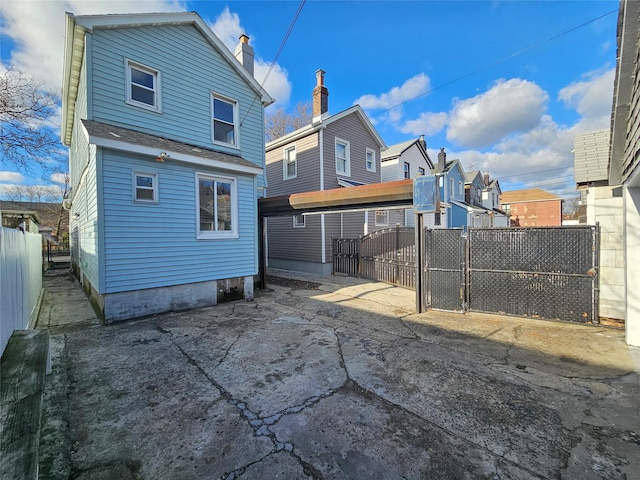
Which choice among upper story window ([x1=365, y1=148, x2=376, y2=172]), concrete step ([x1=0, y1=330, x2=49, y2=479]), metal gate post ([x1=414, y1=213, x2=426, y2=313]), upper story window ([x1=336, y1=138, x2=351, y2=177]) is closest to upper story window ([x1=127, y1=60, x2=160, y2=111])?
concrete step ([x1=0, y1=330, x2=49, y2=479])

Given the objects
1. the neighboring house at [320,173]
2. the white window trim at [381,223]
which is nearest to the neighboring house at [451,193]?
the white window trim at [381,223]

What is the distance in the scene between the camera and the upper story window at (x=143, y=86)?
6668 millimetres

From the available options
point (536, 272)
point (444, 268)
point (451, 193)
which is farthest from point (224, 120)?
point (451, 193)

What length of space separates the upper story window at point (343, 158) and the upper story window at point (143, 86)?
27.6ft

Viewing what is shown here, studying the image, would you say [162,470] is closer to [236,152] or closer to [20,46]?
[236,152]

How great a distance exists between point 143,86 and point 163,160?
7.07ft

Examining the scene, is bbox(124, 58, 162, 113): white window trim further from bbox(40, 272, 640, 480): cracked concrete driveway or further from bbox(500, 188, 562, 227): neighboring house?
bbox(500, 188, 562, 227): neighboring house

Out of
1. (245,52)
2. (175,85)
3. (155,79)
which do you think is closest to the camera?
(155,79)

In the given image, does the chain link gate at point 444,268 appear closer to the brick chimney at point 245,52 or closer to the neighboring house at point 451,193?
the brick chimney at point 245,52

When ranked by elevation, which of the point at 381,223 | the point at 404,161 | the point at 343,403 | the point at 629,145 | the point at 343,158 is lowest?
the point at 343,403

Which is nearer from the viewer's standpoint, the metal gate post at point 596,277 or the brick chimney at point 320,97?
the metal gate post at point 596,277

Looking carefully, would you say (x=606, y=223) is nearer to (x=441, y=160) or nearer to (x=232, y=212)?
(x=232, y=212)

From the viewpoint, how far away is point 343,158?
14164 mm

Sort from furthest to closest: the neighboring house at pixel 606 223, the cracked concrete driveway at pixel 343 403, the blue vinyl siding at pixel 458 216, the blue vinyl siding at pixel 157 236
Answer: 1. the blue vinyl siding at pixel 458 216
2. the blue vinyl siding at pixel 157 236
3. the neighboring house at pixel 606 223
4. the cracked concrete driveway at pixel 343 403
